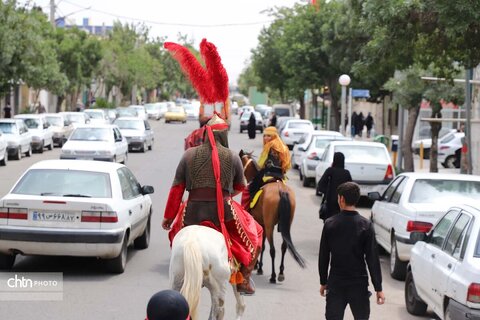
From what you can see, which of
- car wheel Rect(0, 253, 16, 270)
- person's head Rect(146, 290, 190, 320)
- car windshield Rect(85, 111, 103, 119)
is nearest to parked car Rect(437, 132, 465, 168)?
car windshield Rect(85, 111, 103, 119)

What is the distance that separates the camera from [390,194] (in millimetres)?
14312

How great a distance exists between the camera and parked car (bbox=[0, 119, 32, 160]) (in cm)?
3453

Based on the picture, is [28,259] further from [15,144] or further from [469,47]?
[15,144]

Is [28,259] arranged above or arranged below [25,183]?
below

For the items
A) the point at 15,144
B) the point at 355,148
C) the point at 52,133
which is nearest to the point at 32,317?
the point at 355,148

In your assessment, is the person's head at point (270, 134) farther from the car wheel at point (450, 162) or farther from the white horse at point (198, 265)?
the car wheel at point (450, 162)

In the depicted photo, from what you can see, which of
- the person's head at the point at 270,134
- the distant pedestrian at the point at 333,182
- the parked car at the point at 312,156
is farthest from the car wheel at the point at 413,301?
the parked car at the point at 312,156

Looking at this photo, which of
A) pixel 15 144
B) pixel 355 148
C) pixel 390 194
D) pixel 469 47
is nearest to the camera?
pixel 390 194

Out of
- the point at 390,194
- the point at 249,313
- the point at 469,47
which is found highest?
the point at 469,47

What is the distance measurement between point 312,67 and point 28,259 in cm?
3752

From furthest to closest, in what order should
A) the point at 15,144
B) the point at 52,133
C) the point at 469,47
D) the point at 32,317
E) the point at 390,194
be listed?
1. the point at 52,133
2. the point at 15,144
3. the point at 469,47
4. the point at 390,194
5. the point at 32,317

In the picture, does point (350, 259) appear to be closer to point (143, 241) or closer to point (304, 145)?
point (143, 241)

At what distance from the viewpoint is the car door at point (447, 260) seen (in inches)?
348

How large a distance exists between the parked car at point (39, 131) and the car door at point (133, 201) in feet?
85.8
